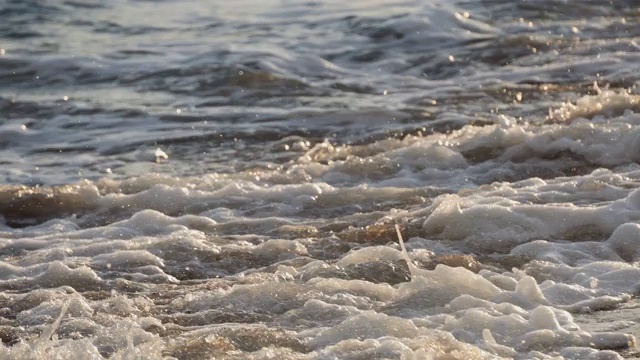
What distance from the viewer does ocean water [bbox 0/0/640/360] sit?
390 cm

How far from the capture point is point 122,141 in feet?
25.6

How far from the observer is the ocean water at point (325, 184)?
3896 mm

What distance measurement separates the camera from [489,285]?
4.13 metres

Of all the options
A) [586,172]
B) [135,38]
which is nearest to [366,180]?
[586,172]

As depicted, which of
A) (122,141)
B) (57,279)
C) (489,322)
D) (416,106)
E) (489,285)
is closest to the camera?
(489,322)

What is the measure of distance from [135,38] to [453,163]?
566 cm

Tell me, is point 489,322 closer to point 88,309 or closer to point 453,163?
point 88,309

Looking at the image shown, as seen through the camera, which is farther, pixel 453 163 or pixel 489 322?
pixel 453 163

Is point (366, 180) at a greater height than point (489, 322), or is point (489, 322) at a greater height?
point (489, 322)

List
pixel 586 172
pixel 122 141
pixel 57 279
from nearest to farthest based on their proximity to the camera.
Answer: pixel 57 279, pixel 586 172, pixel 122 141

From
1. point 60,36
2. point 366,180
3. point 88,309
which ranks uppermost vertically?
point 88,309

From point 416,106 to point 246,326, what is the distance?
4.75 m

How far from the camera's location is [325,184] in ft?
20.3

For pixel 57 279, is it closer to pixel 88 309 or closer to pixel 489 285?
pixel 88 309
